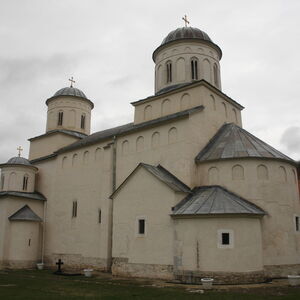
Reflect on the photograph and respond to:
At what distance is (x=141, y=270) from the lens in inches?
782

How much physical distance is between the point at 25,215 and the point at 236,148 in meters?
18.3

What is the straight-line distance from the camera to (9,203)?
95.9 feet

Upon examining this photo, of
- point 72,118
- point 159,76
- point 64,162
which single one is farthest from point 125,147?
point 72,118

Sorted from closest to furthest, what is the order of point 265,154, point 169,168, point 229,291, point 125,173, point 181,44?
point 229,291, point 265,154, point 169,168, point 125,173, point 181,44

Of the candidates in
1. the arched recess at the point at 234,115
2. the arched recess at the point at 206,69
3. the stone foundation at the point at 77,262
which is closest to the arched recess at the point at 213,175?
the arched recess at the point at 234,115

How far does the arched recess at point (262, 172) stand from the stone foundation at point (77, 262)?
11.8 meters

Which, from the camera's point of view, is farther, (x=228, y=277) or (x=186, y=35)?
(x=186, y=35)

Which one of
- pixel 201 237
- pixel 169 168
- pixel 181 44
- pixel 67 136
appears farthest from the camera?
pixel 67 136

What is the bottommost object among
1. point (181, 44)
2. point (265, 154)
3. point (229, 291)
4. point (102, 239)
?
point (229, 291)

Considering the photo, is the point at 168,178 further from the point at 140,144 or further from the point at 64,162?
the point at 64,162

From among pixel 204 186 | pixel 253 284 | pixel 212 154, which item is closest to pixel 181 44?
pixel 212 154

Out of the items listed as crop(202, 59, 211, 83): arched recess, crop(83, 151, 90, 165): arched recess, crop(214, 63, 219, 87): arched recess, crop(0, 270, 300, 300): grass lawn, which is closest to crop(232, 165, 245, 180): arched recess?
crop(0, 270, 300, 300): grass lawn

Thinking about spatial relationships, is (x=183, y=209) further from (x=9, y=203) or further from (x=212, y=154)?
(x=9, y=203)

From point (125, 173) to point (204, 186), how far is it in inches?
242
